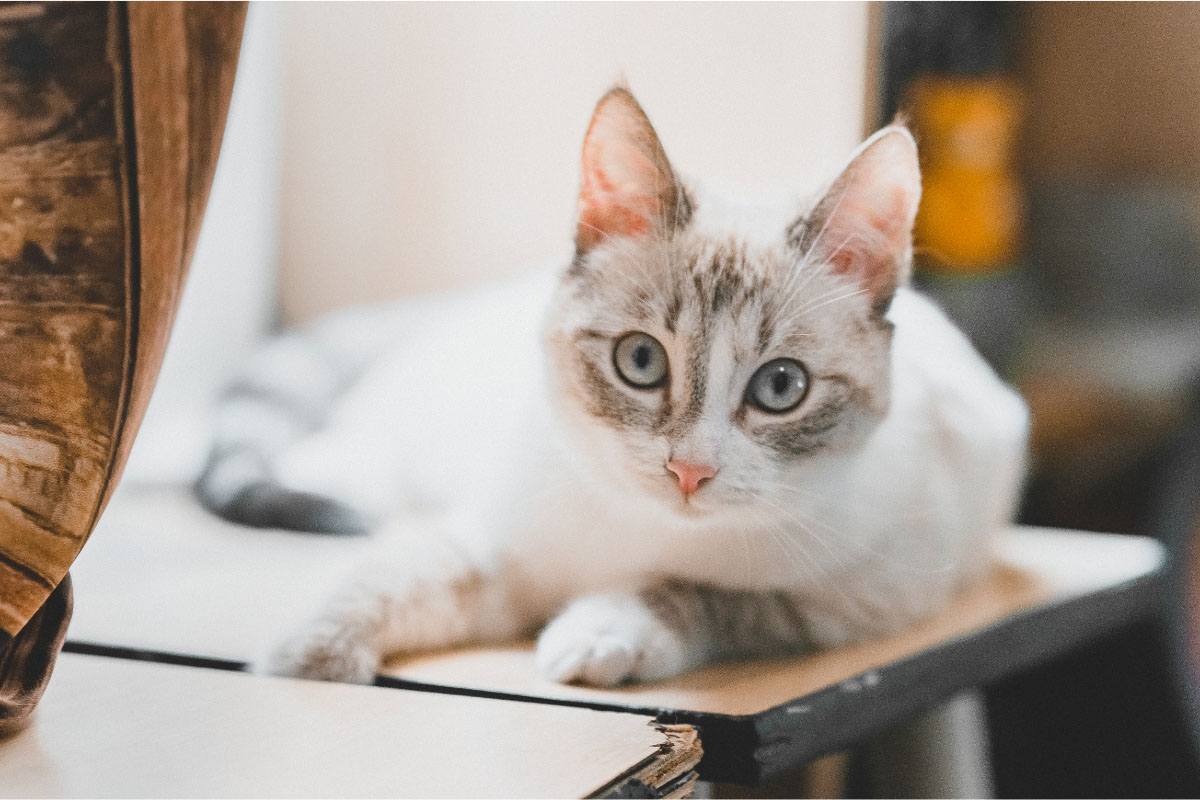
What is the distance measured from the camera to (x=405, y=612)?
41.2 inches

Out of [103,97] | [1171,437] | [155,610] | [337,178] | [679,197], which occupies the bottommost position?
[1171,437]

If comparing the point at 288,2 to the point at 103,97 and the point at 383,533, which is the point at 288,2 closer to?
the point at 383,533

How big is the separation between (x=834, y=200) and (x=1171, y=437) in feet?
4.93

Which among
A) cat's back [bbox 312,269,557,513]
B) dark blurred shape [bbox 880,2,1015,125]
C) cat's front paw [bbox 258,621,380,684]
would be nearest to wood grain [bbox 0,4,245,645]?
cat's front paw [bbox 258,621,380,684]

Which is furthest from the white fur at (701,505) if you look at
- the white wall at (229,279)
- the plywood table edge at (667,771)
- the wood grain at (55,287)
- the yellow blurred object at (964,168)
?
the yellow blurred object at (964,168)

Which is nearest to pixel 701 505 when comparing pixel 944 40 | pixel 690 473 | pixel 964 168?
pixel 690 473

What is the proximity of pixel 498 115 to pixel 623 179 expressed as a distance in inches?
42.6

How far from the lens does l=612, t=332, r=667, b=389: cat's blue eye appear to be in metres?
0.98

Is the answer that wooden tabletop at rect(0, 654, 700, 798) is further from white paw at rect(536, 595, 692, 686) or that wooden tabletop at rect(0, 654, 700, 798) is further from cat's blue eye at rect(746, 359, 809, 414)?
cat's blue eye at rect(746, 359, 809, 414)

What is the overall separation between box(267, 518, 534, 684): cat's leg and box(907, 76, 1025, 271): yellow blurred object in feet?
4.62

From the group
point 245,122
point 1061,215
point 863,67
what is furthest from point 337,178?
point 1061,215

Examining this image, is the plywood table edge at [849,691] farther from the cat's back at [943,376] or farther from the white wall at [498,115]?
the white wall at [498,115]

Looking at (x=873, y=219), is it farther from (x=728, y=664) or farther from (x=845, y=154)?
(x=845, y=154)

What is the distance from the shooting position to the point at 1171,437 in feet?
7.05
